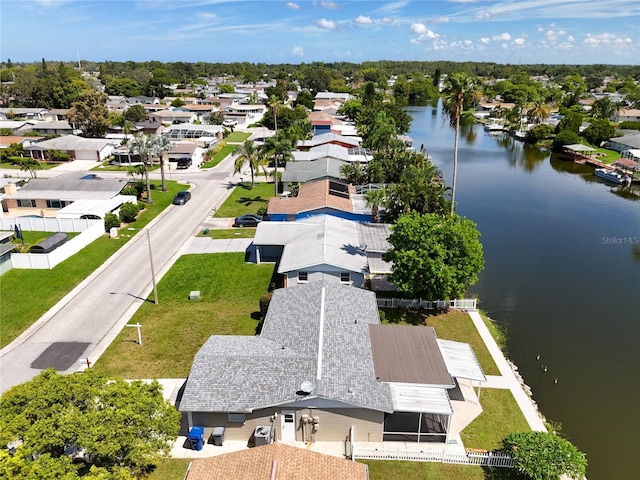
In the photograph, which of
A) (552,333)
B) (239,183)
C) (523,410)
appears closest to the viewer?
(523,410)

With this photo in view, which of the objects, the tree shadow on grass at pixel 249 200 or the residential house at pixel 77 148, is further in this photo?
the residential house at pixel 77 148

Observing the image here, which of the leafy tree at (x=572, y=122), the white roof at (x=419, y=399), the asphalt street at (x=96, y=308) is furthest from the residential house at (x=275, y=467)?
the leafy tree at (x=572, y=122)

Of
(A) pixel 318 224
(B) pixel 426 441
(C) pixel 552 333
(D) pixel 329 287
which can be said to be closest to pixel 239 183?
(A) pixel 318 224

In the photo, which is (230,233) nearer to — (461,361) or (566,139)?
(461,361)

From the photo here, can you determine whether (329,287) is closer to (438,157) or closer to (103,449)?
(103,449)

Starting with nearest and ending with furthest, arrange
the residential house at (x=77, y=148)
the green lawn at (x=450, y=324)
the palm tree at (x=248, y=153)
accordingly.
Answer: the green lawn at (x=450, y=324) → the palm tree at (x=248, y=153) → the residential house at (x=77, y=148)

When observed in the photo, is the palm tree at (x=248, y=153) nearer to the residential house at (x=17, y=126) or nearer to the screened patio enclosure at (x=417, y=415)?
the screened patio enclosure at (x=417, y=415)

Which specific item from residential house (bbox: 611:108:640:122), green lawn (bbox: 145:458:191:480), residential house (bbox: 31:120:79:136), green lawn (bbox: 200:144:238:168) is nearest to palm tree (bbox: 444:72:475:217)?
green lawn (bbox: 145:458:191:480)

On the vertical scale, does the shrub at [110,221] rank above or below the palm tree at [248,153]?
below
